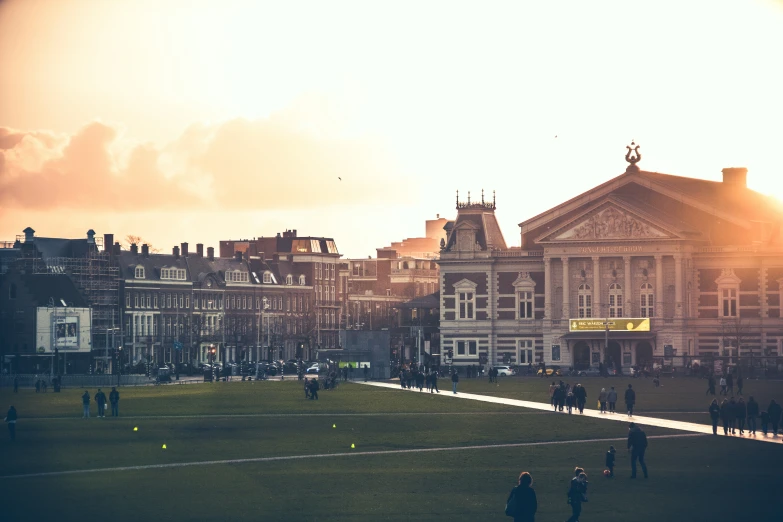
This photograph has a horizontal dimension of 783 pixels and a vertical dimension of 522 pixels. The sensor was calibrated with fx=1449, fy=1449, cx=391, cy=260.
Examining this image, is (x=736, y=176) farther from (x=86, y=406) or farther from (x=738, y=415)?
(x=86, y=406)

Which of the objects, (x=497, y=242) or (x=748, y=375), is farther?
(x=497, y=242)

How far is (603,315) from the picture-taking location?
132 m

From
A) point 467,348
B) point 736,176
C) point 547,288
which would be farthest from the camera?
point 467,348

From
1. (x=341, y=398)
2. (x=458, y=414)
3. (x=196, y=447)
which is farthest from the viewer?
(x=341, y=398)

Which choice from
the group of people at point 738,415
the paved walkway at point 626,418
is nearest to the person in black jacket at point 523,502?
the paved walkway at point 626,418

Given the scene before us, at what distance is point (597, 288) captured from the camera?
433 feet

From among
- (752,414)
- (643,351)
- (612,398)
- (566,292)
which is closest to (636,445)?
(752,414)

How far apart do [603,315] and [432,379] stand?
42.4m

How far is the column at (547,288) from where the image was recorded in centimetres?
13425

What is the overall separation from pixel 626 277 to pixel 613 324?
454 cm

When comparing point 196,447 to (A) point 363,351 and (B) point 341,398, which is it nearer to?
(B) point 341,398

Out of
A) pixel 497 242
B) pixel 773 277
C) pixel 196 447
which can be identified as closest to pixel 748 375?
pixel 773 277

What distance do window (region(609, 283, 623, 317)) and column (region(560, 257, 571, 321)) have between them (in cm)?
386

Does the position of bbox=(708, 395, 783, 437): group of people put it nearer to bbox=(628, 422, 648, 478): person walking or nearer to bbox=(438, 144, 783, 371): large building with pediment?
bbox=(628, 422, 648, 478): person walking
